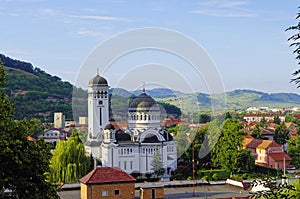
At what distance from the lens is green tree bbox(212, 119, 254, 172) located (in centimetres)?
3462

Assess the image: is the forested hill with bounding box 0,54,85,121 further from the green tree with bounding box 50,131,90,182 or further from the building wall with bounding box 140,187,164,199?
the building wall with bounding box 140,187,164,199

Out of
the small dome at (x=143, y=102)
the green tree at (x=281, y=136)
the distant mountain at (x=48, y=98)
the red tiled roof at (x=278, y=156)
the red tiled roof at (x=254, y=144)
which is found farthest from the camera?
the distant mountain at (x=48, y=98)

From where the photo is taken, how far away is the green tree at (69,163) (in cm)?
3080

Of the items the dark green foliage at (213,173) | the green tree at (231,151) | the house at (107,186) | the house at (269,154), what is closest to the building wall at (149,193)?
the house at (107,186)

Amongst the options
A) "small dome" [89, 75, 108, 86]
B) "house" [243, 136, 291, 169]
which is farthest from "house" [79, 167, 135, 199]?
"house" [243, 136, 291, 169]

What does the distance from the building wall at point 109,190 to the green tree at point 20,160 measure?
10704mm

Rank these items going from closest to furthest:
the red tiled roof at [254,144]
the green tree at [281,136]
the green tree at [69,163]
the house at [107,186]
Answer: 1. the house at [107,186]
2. the green tree at [69,163]
3. the red tiled roof at [254,144]
4. the green tree at [281,136]

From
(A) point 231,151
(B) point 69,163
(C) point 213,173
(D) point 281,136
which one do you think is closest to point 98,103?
(B) point 69,163

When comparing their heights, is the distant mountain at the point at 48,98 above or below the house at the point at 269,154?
above

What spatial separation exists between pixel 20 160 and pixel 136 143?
27.5 metres

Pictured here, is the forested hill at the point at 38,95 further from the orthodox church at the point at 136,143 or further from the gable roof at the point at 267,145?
the gable roof at the point at 267,145

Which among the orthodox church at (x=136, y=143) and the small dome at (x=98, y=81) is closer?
the orthodox church at (x=136, y=143)

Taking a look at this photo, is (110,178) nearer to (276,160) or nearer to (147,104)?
(147,104)

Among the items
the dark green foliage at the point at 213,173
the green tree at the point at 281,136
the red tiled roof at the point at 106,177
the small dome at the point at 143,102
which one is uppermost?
the small dome at the point at 143,102
